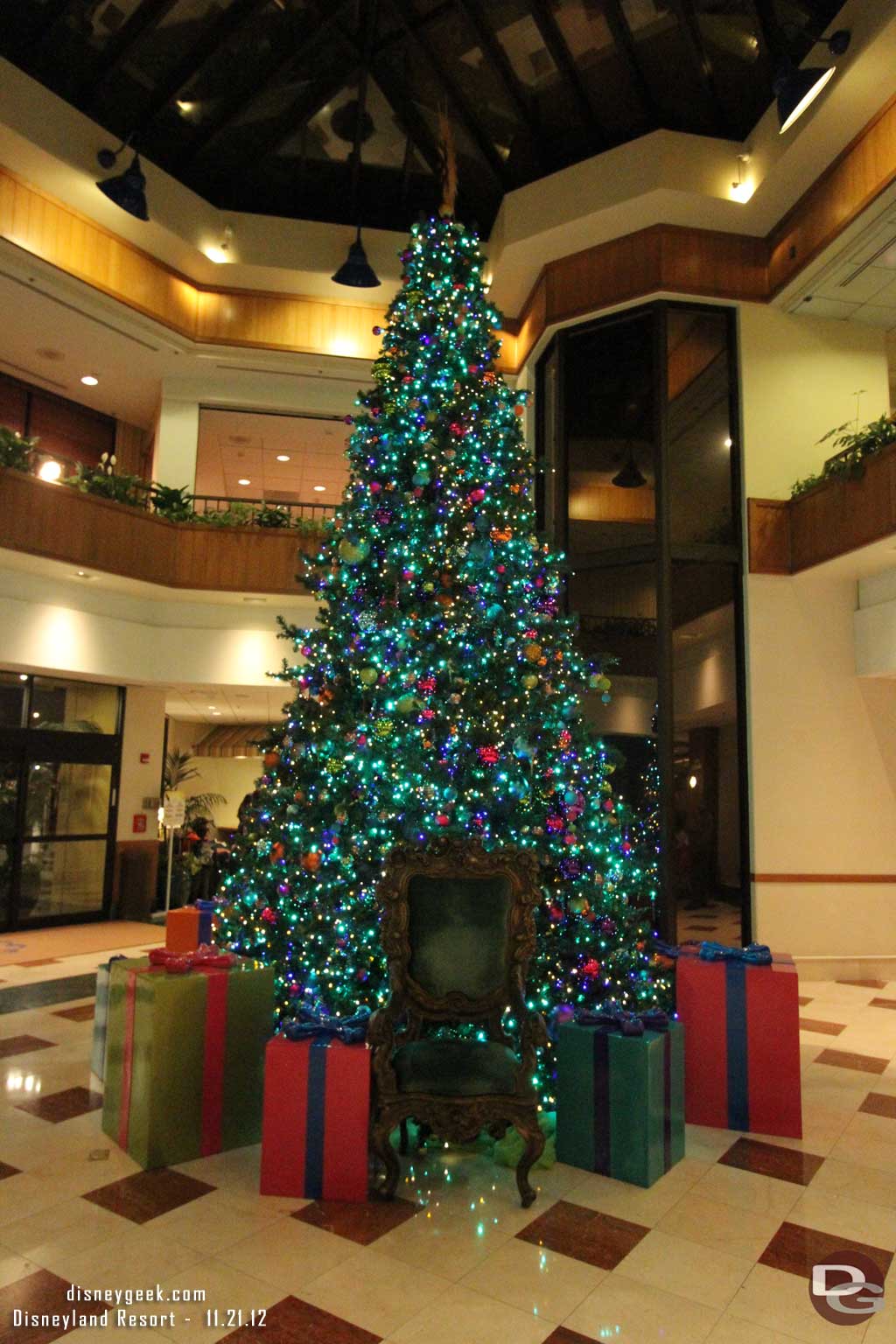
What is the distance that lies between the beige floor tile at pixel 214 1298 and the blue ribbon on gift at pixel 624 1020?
4.75ft

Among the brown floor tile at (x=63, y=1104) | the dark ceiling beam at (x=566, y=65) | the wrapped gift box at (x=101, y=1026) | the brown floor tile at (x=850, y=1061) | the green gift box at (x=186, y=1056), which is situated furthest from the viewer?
the dark ceiling beam at (x=566, y=65)

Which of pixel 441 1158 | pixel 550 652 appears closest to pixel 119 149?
pixel 550 652

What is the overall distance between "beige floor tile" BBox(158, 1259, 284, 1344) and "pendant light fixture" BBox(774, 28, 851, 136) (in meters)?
7.85

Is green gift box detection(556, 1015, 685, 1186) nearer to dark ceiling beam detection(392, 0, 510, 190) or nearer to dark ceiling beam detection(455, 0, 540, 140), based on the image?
dark ceiling beam detection(455, 0, 540, 140)

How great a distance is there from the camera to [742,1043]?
12.0 ft

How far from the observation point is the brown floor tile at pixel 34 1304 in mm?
Answer: 2160

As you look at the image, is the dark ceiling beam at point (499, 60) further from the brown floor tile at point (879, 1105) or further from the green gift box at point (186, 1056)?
the brown floor tile at point (879, 1105)

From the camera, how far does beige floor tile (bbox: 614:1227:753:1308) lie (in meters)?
2.43

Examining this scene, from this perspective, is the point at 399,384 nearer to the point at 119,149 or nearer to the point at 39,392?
the point at 119,149

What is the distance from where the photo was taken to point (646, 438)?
8086 millimetres

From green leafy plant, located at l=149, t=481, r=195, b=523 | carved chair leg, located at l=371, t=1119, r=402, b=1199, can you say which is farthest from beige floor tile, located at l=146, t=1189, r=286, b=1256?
green leafy plant, located at l=149, t=481, r=195, b=523

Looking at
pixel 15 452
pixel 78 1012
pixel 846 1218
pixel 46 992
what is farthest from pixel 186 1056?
pixel 15 452

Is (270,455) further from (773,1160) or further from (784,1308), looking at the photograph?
(784,1308)

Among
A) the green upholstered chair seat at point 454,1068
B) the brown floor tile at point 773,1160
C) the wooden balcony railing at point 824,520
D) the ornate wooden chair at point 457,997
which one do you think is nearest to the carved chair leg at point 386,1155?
the ornate wooden chair at point 457,997
